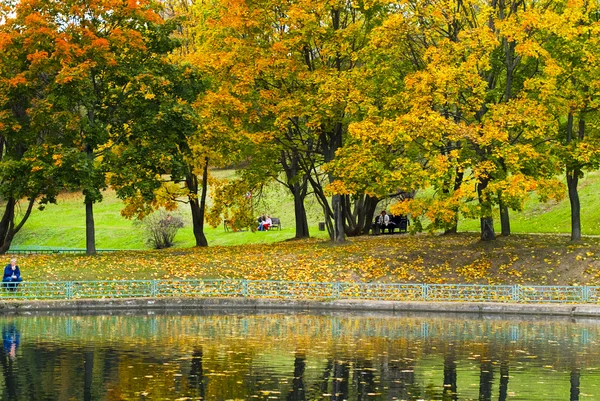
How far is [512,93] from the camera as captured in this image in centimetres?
4141

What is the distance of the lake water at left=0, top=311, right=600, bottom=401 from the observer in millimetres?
15734

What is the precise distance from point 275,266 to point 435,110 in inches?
362

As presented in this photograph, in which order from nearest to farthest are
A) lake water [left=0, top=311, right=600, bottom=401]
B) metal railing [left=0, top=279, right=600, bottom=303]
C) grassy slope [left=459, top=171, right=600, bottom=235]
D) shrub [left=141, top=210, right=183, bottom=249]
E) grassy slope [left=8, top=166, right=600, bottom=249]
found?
lake water [left=0, top=311, right=600, bottom=401]
metal railing [left=0, top=279, right=600, bottom=303]
grassy slope [left=459, top=171, right=600, bottom=235]
grassy slope [left=8, top=166, right=600, bottom=249]
shrub [left=141, top=210, right=183, bottom=249]

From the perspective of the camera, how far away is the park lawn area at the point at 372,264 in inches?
1403

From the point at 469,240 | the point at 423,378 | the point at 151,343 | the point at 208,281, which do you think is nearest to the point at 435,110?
the point at 469,240

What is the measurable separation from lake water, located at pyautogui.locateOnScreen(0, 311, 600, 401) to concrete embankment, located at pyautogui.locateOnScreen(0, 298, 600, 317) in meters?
1.51

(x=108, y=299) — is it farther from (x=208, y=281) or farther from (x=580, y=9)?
(x=580, y=9)

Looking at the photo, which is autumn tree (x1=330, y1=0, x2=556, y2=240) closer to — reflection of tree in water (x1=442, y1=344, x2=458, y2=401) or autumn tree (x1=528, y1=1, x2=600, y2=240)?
autumn tree (x1=528, y1=1, x2=600, y2=240)

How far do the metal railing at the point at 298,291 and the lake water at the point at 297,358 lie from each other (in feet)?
11.7

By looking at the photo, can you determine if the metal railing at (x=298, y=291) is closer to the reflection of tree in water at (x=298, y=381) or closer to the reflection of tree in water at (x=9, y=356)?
the reflection of tree in water at (x=9, y=356)

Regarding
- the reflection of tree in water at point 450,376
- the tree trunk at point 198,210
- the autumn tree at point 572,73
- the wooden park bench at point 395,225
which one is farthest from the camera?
the wooden park bench at point 395,225

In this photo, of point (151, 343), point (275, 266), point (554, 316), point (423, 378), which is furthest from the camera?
point (275, 266)

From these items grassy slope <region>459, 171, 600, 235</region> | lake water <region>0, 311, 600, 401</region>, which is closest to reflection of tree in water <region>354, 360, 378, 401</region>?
lake water <region>0, 311, 600, 401</region>

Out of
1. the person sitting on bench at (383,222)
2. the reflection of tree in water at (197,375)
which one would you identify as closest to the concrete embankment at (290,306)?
the reflection of tree in water at (197,375)
